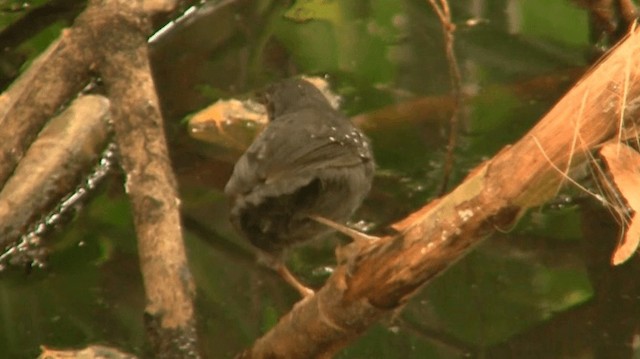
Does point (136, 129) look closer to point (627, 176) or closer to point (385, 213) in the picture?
point (627, 176)

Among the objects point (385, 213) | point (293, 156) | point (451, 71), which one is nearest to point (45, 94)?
point (293, 156)

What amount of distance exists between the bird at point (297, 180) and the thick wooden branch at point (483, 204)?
0.31 meters

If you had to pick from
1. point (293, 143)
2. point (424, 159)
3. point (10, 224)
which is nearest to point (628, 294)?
point (424, 159)

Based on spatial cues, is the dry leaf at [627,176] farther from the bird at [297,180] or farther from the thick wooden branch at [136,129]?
the thick wooden branch at [136,129]

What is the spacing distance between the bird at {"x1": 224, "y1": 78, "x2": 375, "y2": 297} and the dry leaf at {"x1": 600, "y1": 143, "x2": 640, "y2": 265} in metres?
0.86

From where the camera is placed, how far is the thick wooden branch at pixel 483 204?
2141 mm

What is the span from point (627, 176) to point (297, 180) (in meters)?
0.90

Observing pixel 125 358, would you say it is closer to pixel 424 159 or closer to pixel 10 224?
pixel 10 224

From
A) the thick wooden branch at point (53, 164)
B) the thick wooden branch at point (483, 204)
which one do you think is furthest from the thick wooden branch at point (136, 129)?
the thick wooden branch at point (53, 164)

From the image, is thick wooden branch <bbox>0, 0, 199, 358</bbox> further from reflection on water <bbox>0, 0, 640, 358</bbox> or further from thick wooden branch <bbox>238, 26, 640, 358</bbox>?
reflection on water <bbox>0, 0, 640, 358</bbox>

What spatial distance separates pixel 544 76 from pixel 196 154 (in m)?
1.47

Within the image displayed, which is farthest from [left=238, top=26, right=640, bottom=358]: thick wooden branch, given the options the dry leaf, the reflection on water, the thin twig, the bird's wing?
the reflection on water

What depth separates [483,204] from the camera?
226 centimetres

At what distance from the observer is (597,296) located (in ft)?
12.1
